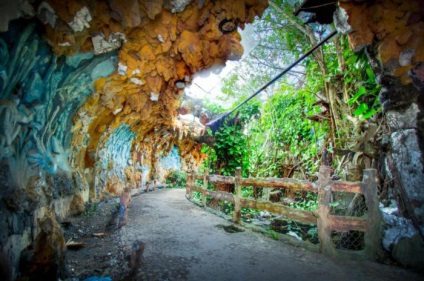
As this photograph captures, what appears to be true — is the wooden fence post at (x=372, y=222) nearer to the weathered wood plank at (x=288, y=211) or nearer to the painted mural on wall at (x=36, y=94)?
the weathered wood plank at (x=288, y=211)

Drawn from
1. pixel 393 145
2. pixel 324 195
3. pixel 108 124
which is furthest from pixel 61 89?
pixel 393 145

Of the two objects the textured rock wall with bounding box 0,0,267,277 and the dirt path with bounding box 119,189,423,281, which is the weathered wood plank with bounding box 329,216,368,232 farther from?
the textured rock wall with bounding box 0,0,267,277

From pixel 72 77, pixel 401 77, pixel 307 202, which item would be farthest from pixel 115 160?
pixel 401 77

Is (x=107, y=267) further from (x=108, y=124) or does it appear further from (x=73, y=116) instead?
(x=108, y=124)

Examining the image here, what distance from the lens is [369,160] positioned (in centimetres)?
469

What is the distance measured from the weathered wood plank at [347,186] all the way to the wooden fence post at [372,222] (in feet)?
0.36

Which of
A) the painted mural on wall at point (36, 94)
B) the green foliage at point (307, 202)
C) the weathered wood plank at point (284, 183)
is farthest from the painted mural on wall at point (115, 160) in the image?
the green foliage at point (307, 202)

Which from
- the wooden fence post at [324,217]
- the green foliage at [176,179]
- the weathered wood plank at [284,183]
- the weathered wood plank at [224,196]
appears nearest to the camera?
the wooden fence post at [324,217]

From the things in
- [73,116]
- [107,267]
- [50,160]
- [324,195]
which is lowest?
[107,267]

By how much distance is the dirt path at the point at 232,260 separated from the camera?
3.02 m

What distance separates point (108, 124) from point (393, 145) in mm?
7673

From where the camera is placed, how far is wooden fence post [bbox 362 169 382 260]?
3.58m

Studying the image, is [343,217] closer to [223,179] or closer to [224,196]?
[224,196]

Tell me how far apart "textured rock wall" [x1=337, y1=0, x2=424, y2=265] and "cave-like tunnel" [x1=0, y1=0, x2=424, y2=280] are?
0.01m
